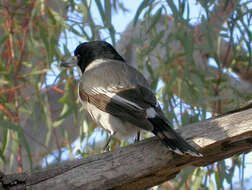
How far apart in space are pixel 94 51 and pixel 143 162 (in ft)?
4.47

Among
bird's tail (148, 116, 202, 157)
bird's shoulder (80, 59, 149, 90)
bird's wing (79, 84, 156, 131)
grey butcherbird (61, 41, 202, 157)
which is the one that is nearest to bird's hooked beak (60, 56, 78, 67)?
grey butcherbird (61, 41, 202, 157)

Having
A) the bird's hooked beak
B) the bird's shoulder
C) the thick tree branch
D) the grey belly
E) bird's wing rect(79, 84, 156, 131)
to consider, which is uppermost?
the bird's hooked beak

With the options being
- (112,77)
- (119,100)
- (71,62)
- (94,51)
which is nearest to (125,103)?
(119,100)

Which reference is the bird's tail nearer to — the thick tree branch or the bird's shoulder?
the thick tree branch

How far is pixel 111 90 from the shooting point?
260 centimetres

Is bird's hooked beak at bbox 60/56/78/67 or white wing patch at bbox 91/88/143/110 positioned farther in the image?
bird's hooked beak at bbox 60/56/78/67

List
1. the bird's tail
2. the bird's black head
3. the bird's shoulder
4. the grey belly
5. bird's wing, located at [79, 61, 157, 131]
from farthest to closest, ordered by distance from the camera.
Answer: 1. the bird's black head
2. the bird's shoulder
3. the grey belly
4. bird's wing, located at [79, 61, 157, 131]
5. the bird's tail

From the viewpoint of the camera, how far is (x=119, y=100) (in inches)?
96.1

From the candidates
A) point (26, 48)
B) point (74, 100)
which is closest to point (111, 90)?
point (74, 100)

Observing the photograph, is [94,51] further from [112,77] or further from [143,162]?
[143,162]

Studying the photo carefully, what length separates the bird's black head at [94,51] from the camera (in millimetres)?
3225

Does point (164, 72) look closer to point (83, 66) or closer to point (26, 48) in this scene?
point (83, 66)

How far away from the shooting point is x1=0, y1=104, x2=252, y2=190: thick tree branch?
1.99 m

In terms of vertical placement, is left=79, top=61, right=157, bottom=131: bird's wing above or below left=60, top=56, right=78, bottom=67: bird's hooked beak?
below
